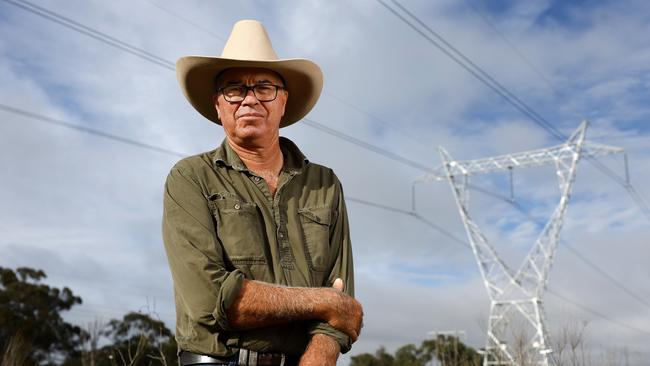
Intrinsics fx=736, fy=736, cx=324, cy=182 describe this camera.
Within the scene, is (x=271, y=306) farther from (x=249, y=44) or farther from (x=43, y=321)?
(x=43, y=321)

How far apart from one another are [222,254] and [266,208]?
27 centimetres

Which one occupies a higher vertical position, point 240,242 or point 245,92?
point 245,92

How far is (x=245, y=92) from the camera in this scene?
109 inches

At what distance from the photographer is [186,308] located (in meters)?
2.44

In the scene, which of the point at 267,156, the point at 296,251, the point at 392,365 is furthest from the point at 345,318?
the point at 392,365

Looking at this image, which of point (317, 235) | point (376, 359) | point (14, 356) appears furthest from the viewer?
point (376, 359)

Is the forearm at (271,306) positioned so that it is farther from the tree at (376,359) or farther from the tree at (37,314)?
the tree at (376,359)

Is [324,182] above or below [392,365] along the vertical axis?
below

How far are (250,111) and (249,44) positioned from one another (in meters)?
0.29

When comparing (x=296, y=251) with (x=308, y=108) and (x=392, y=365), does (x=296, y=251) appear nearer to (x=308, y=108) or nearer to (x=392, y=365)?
(x=308, y=108)

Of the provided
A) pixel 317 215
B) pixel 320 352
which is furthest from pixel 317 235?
pixel 320 352

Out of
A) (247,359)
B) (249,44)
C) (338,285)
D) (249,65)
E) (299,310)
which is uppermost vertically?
(249,44)

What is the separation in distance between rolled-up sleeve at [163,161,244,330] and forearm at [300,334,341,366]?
27 cm

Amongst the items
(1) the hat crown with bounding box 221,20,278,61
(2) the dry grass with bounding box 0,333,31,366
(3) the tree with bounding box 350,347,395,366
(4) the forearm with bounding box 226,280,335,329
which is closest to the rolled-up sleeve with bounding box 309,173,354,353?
(4) the forearm with bounding box 226,280,335,329
